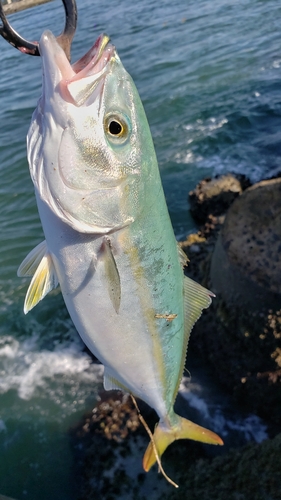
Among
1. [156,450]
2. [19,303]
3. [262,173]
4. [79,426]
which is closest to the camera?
[156,450]

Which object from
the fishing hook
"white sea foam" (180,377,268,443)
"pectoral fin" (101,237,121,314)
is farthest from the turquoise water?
the fishing hook

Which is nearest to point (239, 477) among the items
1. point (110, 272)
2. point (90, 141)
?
point (110, 272)

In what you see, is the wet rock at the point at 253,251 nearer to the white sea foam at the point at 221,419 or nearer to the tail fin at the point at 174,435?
the white sea foam at the point at 221,419

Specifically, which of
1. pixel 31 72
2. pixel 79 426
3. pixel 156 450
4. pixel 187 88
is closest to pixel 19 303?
pixel 79 426

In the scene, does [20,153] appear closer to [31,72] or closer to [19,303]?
[19,303]

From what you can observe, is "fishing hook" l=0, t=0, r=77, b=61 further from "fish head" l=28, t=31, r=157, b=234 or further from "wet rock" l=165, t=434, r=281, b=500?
"wet rock" l=165, t=434, r=281, b=500

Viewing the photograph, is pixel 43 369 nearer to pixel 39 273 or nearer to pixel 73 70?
pixel 39 273

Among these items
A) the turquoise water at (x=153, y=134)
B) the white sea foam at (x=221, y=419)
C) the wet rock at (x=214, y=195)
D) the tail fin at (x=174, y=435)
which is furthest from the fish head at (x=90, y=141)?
the wet rock at (x=214, y=195)
